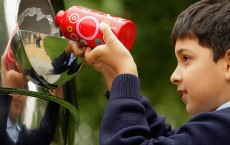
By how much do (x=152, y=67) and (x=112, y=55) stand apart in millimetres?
1276

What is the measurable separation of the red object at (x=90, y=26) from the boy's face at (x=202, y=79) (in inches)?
4.7

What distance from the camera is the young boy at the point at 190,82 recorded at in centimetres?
116

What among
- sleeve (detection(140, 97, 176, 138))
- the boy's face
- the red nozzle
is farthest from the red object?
sleeve (detection(140, 97, 176, 138))

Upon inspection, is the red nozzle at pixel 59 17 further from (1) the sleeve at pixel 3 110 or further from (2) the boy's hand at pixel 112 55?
(1) the sleeve at pixel 3 110

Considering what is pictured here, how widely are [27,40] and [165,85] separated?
1.33 m

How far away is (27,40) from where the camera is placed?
1191mm

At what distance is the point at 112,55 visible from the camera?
1.22m

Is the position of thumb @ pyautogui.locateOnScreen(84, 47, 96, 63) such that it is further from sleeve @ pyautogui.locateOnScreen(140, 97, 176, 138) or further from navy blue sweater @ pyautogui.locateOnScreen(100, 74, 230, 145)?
sleeve @ pyautogui.locateOnScreen(140, 97, 176, 138)

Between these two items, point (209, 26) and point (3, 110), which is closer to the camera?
point (3, 110)

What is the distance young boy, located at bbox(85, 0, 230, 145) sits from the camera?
45.5 inches

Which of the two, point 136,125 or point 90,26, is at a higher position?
point 90,26

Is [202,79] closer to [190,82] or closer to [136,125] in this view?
[190,82]

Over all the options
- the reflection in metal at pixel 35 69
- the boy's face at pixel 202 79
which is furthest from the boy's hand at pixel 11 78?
the boy's face at pixel 202 79

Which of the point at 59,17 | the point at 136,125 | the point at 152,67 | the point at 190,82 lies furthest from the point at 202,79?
the point at 152,67
